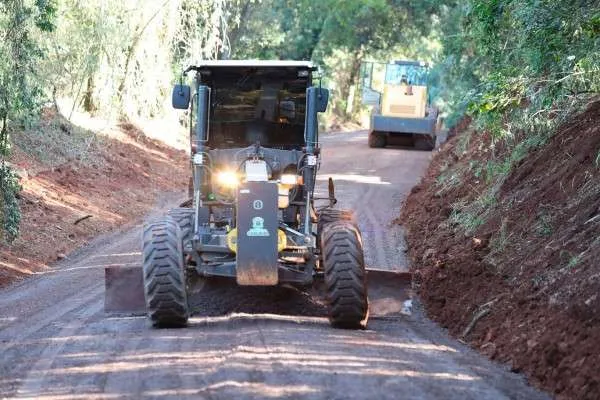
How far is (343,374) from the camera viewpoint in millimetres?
8812

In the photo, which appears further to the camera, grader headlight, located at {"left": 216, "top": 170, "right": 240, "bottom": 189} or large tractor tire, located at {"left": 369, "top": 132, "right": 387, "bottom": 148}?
large tractor tire, located at {"left": 369, "top": 132, "right": 387, "bottom": 148}

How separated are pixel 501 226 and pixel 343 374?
623 cm

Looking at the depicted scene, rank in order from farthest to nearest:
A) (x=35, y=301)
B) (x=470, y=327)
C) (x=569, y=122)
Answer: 1. (x=569, y=122)
2. (x=35, y=301)
3. (x=470, y=327)

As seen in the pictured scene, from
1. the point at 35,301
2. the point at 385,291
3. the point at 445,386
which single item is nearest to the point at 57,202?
the point at 35,301

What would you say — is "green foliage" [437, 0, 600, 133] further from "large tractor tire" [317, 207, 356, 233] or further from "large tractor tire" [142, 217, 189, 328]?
"large tractor tire" [142, 217, 189, 328]

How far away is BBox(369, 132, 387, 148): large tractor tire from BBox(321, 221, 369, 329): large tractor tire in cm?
2642

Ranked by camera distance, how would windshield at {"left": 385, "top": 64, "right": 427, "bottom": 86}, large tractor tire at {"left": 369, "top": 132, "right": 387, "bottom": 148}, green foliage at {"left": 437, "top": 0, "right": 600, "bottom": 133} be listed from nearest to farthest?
1. green foliage at {"left": 437, "top": 0, "right": 600, "bottom": 133}
2. large tractor tire at {"left": 369, "top": 132, "right": 387, "bottom": 148}
3. windshield at {"left": 385, "top": 64, "right": 427, "bottom": 86}

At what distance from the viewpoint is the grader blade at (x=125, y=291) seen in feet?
40.1

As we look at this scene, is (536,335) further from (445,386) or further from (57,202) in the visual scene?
(57,202)

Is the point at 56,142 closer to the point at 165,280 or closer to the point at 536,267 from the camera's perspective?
the point at 165,280

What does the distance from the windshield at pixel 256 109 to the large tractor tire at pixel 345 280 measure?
180 cm

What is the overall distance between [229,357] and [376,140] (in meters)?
29.0

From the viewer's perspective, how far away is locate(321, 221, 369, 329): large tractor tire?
11.4 m

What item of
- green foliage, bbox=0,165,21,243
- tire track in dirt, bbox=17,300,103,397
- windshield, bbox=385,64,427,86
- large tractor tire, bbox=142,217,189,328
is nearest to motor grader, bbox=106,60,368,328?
large tractor tire, bbox=142,217,189,328
